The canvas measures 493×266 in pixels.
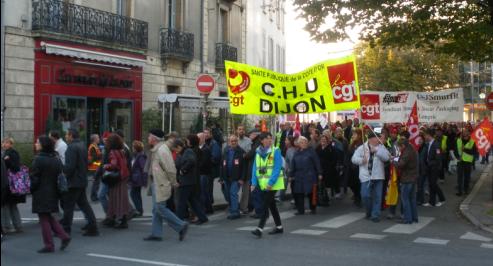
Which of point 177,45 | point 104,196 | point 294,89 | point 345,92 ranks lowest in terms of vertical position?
point 104,196

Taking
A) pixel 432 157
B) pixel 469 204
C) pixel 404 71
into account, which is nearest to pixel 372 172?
pixel 432 157

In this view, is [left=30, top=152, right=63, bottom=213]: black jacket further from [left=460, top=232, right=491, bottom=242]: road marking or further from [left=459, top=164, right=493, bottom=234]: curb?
[left=459, top=164, right=493, bottom=234]: curb

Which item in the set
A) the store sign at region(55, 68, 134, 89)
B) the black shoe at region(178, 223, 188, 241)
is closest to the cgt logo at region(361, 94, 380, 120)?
the store sign at region(55, 68, 134, 89)

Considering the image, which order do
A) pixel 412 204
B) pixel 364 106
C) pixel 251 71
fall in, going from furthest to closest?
pixel 364 106
pixel 251 71
pixel 412 204

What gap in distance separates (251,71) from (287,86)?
3.07 ft

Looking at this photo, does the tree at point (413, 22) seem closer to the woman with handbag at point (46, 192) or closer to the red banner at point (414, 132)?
the red banner at point (414, 132)

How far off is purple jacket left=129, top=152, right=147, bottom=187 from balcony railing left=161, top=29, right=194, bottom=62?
11.3 m

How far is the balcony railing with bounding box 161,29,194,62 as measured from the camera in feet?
74.7

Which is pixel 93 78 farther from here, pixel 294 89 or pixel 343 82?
pixel 343 82

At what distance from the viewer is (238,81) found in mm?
12844

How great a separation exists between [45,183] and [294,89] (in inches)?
249

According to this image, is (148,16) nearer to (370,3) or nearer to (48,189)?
(370,3)

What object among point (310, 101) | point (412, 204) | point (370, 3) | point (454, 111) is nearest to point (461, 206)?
point (412, 204)

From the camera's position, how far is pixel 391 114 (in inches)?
870
